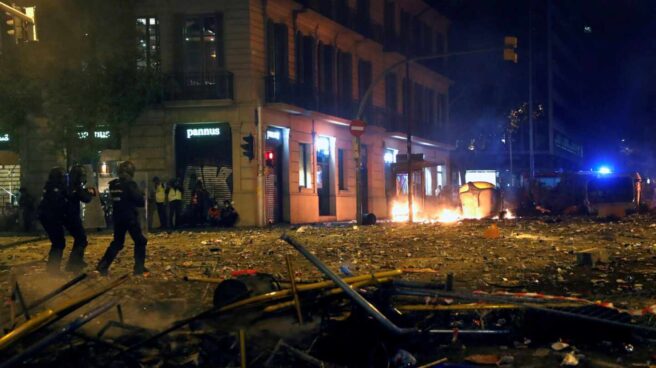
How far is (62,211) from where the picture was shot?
1048cm

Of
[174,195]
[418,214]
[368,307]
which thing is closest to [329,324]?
[368,307]

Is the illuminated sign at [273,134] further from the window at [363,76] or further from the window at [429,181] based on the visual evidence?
the window at [429,181]

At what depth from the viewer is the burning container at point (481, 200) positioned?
98.0ft

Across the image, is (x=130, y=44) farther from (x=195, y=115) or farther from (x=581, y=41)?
(x=581, y=41)

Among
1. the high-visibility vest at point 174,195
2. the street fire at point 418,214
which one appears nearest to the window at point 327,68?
the street fire at point 418,214

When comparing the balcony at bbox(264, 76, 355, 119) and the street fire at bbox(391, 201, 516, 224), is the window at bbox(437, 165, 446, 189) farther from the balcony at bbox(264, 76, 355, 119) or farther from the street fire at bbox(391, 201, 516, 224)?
the balcony at bbox(264, 76, 355, 119)

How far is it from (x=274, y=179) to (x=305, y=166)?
238 cm

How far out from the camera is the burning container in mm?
29859

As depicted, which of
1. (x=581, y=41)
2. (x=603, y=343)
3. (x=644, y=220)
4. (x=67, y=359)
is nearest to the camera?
(x=67, y=359)

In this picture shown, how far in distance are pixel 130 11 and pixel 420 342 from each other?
20.7 m

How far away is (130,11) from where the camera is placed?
23.8 m

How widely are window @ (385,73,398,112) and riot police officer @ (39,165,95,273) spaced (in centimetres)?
2849

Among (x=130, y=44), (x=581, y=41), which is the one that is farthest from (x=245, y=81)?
(x=581, y=41)

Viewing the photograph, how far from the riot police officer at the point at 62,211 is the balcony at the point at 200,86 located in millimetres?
15462
